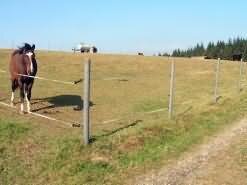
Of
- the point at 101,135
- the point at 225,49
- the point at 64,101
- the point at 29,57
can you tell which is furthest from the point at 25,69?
the point at 225,49

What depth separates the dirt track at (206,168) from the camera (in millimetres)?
7338

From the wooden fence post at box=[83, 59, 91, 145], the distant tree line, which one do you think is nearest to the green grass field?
the wooden fence post at box=[83, 59, 91, 145]

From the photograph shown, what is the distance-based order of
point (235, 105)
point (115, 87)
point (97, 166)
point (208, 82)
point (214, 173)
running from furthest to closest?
point (208, 82), point (115, 87), point (235, 105), point (97, 166), point (214, 173)

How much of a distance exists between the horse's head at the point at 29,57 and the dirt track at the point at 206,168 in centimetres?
610

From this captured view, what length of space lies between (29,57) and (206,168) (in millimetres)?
7294

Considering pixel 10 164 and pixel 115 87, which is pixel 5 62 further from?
pixel 10 164

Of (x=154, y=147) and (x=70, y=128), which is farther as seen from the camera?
(x=70, y=128)

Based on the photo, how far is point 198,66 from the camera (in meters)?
37.7

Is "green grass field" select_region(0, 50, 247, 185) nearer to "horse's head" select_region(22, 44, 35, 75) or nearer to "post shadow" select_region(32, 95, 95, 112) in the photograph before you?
"post shadow" select_region(32, 95, 95, 112)

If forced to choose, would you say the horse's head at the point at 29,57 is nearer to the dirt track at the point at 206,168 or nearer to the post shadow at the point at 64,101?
the post shadow at the point at 64,101

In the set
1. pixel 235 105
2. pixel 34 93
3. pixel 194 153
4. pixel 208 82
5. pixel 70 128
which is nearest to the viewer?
pixel 194 153

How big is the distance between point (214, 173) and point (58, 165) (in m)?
2.93

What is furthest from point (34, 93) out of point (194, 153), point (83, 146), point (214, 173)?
point (214, 173)

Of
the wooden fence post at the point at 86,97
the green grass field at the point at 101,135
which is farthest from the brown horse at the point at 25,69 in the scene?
the wooden fence post at the point at 86,97
